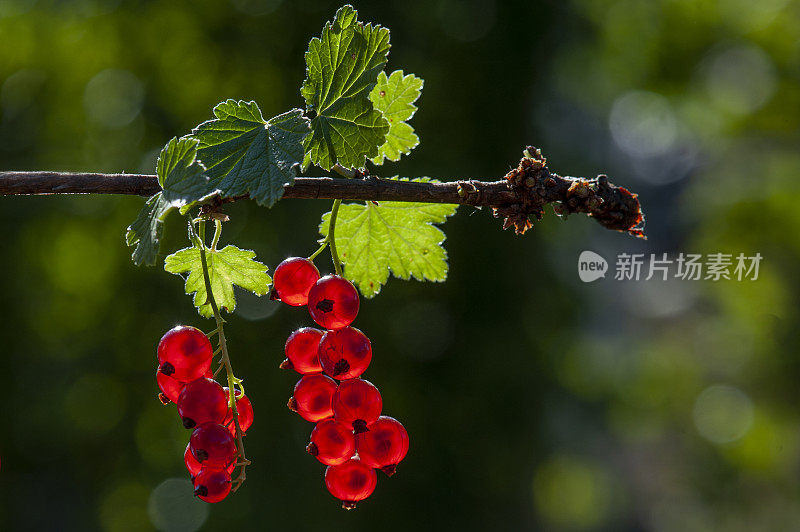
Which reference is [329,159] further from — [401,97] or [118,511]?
[118,511]

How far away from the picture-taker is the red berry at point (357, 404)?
0.64 m

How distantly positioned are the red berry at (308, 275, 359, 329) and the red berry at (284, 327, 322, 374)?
5cm

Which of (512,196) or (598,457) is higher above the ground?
(512,196)

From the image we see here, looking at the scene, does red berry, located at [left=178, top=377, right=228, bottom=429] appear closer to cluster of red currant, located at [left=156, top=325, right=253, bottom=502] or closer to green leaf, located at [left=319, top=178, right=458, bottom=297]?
cluster of red currant, located at [left=156, top=325, right=253, bottom=502]

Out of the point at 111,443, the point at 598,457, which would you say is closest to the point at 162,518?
the point at 111,443

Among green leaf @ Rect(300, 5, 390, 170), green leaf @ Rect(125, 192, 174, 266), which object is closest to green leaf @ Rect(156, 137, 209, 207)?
green leaf @ Rect(125, 192, 174, 266)

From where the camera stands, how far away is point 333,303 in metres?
0.62

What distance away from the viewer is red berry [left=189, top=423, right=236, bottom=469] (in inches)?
23.1

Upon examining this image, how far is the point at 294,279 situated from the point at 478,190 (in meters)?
0.21

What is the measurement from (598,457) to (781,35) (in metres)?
4.71

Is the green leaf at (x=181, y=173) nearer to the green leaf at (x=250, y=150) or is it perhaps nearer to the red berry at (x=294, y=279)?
the green leaf at (x=250, y=150)

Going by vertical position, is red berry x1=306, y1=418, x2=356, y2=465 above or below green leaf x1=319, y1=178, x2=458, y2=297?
below

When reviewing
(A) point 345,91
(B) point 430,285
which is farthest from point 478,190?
(B) point 430,285

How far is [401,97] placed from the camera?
854 millimetres
